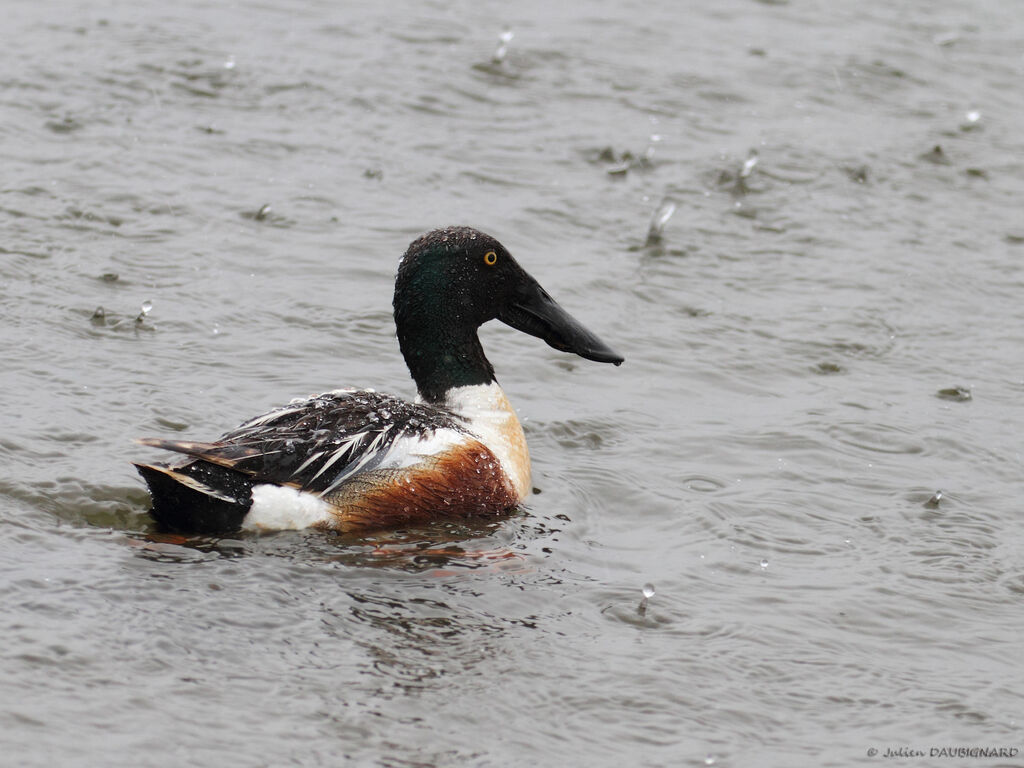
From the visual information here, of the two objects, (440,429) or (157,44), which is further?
(157,44)

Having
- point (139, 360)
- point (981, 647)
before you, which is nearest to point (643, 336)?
point (139, 360)

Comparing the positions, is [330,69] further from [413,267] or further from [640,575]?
[640,575]

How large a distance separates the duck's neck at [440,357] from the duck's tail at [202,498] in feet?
4.53

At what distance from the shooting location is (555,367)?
9000 millimetres

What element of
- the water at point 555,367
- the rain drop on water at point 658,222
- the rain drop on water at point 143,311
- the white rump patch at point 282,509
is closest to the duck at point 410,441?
the white rump patch at point 282,509

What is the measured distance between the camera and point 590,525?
23.1 feet

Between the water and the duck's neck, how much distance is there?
25.2 inches

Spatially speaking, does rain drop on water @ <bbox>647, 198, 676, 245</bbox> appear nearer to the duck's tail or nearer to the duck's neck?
the duck's neck

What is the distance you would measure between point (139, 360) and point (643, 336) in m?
3.05

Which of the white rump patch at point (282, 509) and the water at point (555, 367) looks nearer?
the water at point (555, 367)

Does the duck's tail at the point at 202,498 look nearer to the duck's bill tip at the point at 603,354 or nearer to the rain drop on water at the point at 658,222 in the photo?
the duck's bill tip at the point at 603,354

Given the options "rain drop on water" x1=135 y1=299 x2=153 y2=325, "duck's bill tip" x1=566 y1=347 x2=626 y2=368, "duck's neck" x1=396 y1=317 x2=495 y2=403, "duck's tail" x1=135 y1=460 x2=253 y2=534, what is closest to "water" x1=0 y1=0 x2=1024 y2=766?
"rain drop on water" x1=135 y1=299 x2=153 y2=325

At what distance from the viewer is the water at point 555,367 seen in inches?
211

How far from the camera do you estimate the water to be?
17.5 ft
